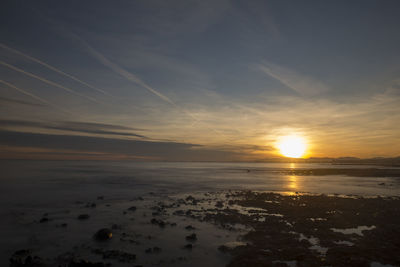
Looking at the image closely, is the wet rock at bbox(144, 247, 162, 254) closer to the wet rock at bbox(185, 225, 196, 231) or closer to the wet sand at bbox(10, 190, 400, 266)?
the wet sand at bbox(10, 190, 400, 266)

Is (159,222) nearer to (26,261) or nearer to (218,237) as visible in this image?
(218,237)

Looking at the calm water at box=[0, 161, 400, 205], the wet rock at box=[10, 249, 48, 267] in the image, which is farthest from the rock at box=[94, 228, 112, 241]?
the calm water at box=[0, 161, 400, 205]

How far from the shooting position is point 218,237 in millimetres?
16828

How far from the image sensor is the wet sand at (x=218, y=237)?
42.6 feet

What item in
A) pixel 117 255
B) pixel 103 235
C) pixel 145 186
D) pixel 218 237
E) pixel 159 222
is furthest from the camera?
pixel 145 186

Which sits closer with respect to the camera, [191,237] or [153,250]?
[153,250]

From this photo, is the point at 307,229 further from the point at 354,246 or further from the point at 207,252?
the point at 207,252

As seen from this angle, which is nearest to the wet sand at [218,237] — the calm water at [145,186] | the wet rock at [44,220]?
the wet rock at [44,220]

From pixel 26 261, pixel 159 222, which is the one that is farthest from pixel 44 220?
pixel 159 222

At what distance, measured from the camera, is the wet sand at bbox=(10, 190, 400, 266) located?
1299 centimetres

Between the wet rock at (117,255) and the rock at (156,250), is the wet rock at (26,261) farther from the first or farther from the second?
the rock at (156,250)

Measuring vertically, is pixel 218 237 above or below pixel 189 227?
above

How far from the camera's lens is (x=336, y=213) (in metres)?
23.3

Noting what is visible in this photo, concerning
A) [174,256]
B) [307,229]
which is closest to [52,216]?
[174,256]
